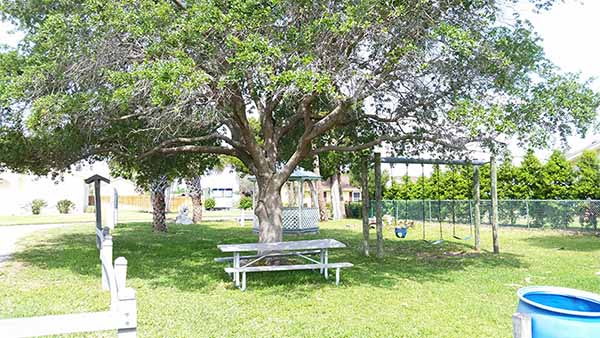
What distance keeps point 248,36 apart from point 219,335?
430 cm

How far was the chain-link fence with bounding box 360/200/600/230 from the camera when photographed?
17.7m

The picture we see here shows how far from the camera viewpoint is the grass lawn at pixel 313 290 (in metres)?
5.75

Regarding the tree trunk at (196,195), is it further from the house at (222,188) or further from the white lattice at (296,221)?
the house at (222,188)

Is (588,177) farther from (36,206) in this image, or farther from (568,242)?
(36,206)

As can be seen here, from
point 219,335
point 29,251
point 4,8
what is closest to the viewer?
point 219,335

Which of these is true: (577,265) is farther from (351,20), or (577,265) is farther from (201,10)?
(201,10)

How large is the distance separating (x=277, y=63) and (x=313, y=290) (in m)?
3.80

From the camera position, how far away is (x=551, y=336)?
3.11 metres

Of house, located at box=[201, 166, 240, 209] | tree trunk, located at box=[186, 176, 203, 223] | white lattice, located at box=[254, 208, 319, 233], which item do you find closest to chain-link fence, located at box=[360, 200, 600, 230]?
white lattice, located at box=[254, 208, 319, 233]

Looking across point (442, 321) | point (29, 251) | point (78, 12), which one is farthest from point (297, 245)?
point (29, 251)

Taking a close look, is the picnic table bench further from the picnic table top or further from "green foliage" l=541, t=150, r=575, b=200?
"green foliage" l=541, t=150, r=575, b=200

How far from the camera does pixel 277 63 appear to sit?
7.30 meters

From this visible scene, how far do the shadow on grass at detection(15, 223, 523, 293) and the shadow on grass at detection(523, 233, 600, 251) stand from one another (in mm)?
2705

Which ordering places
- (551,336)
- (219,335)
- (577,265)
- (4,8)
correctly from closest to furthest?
(551,336) → (219,335) → (4,8) → (577,265)
